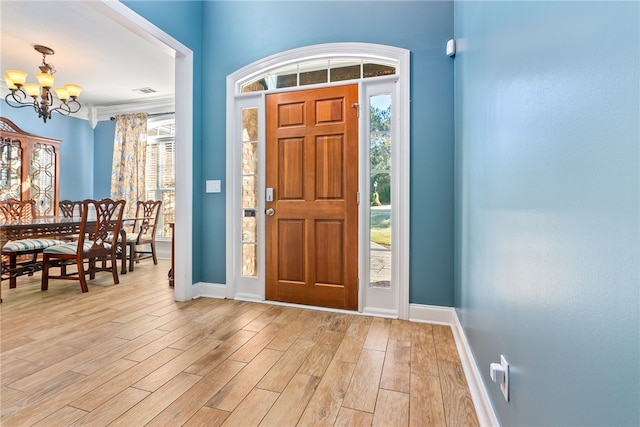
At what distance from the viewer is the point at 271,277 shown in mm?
3004

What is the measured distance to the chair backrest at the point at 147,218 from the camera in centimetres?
509

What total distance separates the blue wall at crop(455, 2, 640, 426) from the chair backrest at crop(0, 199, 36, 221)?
227 inches

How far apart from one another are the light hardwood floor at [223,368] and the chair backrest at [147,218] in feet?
7.58

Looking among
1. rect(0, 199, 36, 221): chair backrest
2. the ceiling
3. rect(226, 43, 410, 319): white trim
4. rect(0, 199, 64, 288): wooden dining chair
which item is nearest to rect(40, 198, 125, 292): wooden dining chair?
rect(0, 199, 64, 288): wooden dining chair

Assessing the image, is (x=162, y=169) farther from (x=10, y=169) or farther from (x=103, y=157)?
(x=10, y=169)

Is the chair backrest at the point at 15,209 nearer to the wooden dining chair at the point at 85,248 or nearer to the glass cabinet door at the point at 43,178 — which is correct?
the glass cabinet door at the point at 43,178

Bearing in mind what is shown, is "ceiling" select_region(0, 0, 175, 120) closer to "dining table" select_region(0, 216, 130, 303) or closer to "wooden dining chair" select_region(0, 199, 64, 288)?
"wooden dining chair" select_region(0, 199, 64, 288)

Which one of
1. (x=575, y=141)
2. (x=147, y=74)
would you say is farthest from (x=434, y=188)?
(x=147, y=74)

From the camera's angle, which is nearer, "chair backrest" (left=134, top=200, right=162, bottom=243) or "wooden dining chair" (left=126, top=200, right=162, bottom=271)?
"wooden dining chair" (left=126, top=200, right=162, bottom=271)

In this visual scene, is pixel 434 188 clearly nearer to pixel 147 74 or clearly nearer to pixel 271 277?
pixel 271 277

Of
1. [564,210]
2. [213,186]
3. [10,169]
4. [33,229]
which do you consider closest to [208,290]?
[213,186]

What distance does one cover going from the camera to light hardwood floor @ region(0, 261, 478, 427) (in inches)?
54.2

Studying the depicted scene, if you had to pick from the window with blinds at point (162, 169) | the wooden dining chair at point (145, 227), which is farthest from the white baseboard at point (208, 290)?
the window with blinds at point (162, 169)

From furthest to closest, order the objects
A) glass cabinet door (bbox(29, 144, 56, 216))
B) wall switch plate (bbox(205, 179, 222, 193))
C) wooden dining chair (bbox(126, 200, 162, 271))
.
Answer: glass cabinet door (bbox(29, 144, 56, 216)), wooden dining chair (bbox(126, 200, 162, 271)), wall switch plate (bbox(205, 179, 222, 193))
